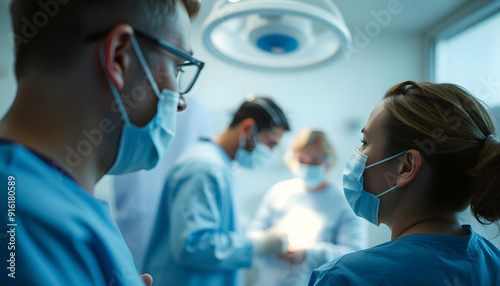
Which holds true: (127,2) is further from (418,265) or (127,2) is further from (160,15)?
(418,265)

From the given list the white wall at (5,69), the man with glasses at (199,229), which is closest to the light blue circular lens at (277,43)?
the man with glasses at (199,229)

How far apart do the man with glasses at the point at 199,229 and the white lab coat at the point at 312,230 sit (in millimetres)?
480

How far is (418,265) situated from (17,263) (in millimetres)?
687

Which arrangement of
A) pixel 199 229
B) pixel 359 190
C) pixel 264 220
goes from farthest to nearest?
pixel 264 220 < pixel 199 229 < pixel 359 190

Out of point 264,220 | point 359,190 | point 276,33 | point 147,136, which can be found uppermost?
Answer: point 276,33

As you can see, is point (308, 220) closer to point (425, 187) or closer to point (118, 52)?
point (425, 187)

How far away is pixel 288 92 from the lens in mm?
2734

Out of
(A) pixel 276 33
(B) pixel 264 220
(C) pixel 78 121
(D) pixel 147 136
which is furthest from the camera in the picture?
(B) pixel 264 220

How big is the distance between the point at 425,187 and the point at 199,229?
827mm

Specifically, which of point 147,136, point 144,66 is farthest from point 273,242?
point 144,66

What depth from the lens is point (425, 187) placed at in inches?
30.4

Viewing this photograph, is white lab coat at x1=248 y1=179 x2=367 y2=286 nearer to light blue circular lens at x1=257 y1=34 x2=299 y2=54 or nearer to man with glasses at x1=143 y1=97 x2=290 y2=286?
man with glasses at x1=143 y1=97 x2=290 y2=286

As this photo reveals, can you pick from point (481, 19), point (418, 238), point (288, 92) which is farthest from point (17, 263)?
point (288, 92)

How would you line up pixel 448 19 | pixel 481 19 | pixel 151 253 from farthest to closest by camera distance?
pixel 151 253 → pixel 448 19 → pixel 481 19
